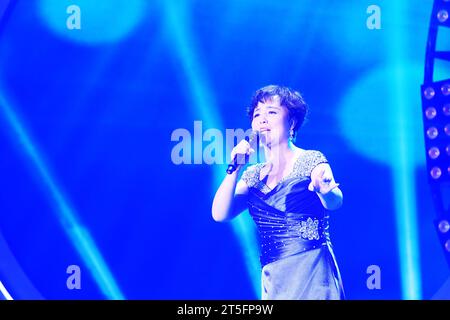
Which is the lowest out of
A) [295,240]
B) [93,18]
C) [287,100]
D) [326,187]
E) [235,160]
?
[295,240]

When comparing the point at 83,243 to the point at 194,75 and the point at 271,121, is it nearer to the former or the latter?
the point at 194,75

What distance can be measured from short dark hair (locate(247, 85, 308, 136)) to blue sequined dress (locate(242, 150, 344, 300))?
21 cm

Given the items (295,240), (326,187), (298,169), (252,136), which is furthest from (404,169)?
(252,136)

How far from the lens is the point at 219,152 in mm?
3268

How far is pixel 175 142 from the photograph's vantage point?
3266mm

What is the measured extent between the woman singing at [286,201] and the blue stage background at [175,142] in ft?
0.21

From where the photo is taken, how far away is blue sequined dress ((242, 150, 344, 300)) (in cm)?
314

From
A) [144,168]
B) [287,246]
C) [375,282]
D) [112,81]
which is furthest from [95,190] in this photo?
[375,282]

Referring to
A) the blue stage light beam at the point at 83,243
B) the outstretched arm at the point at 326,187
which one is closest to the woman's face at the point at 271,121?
the outstretched arm at the point at 326,187

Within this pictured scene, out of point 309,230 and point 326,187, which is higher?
point 326,187

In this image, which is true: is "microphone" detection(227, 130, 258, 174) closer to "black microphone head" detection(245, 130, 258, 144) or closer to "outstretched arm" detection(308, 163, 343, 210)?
"black microphone head" detection(245, 130, 258, 144)

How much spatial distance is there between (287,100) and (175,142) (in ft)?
1.93

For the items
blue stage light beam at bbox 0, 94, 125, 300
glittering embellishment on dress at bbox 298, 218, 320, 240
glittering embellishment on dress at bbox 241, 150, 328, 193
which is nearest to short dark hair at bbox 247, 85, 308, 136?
glittering embellishment on dress at bbox 241, 150, 328, 193

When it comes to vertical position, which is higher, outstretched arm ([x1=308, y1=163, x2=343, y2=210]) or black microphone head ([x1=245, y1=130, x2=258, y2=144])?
black microphone head ([x1=245, y1=130, x2=258, y2=144])
